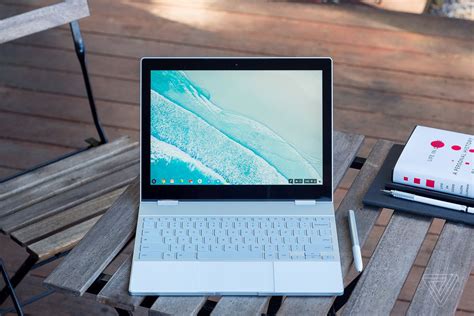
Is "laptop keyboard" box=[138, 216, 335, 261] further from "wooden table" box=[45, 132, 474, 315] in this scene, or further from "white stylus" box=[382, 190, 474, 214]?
"white stylus" box=[382, 190, 474, 214]

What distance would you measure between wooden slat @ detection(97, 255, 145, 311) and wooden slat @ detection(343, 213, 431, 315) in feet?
1.15

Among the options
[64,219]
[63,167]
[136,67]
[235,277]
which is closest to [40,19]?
[63,167]

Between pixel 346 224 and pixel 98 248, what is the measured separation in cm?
46

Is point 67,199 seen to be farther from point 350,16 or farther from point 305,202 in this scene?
point 350,16

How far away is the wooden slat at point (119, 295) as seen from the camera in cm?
152

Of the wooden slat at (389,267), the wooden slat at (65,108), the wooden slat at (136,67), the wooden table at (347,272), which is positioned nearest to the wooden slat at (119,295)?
the wooden table at (347,272)

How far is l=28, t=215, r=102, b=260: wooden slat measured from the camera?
2066 millimetres

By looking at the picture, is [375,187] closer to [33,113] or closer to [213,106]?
[213,106]

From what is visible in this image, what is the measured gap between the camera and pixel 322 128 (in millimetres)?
1720

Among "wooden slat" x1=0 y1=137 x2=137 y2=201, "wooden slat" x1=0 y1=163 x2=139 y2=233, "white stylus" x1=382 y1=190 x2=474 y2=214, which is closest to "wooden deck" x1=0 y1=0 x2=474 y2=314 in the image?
"wooden slat" x1=0 y1=137 x2=137 y2=201

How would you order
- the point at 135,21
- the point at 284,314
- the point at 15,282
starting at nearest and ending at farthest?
1. the point at 284,314
2. the point at 15,282
3. the point at 135,21

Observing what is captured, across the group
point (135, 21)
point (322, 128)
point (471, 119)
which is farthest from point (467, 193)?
point (135, 21)

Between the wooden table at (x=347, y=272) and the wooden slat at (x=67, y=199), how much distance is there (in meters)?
0.46

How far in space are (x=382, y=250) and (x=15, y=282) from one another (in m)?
0.94
